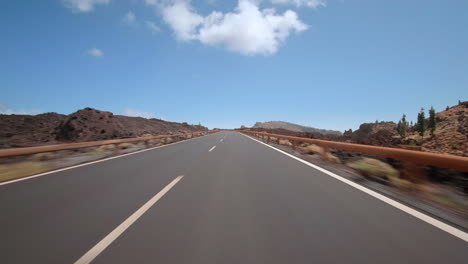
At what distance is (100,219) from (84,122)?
93.5 feet

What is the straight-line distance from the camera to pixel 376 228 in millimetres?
2955

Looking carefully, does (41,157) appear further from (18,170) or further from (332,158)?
(332,158)

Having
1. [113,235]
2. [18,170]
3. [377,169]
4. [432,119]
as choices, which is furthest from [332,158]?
[432,119]

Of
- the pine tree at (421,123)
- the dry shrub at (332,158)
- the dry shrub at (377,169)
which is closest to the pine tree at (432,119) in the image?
the pine tree at (421,123)

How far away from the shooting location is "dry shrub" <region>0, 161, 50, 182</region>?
6.31 metres

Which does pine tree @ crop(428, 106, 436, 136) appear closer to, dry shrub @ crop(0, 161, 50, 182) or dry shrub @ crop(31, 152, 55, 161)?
dry shrub @ crop(31, 152, 55, 161)

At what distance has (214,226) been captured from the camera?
3043 millimetres

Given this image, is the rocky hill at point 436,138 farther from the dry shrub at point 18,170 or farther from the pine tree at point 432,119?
the dry shrub at point 18,170

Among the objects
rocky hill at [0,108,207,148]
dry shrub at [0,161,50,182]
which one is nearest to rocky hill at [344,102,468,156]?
dry shrub at [0,161,50,182]

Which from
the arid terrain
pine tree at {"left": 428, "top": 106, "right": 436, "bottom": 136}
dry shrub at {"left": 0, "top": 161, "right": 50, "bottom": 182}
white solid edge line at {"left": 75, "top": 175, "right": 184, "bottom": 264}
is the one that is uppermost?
pine tree at {"left": 428, "top": 106, "right": 436, "bottom": 136}

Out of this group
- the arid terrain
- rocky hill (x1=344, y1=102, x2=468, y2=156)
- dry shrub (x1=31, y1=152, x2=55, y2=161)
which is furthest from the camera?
rocky hill (x1=344, y1=102, x2=468, y2=156)

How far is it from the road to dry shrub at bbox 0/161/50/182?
134 cm

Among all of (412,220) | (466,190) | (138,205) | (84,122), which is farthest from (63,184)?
(84,122)

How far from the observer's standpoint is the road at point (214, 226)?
233 cm
